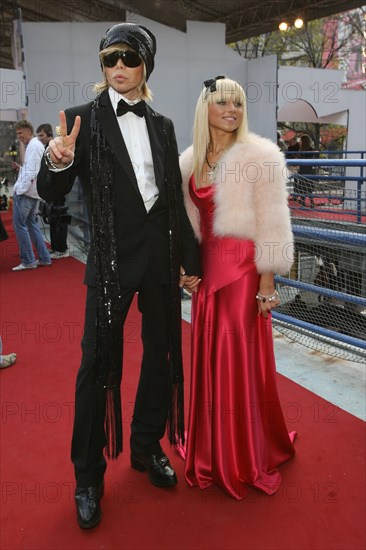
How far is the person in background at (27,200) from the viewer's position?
18.4ft

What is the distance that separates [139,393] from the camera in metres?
2.16

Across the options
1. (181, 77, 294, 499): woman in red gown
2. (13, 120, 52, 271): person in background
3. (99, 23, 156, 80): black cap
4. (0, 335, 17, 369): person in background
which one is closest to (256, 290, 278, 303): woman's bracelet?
(181, 77, 294, 499): woman in red gown

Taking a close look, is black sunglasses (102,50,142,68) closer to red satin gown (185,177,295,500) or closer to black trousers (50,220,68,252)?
red satin gown (185,177,295,500)

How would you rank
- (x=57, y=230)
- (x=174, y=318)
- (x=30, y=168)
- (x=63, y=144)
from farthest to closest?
(x=57, y=230), (x=30, y=168), (x=174, y=318), (x=63, y=144)

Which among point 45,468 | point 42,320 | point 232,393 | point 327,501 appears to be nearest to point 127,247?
point 232,393

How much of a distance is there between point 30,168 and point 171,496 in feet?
14.8

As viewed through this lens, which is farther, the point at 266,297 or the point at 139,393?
the point at 139,393

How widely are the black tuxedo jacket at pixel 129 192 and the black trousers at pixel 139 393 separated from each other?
79 millimetres

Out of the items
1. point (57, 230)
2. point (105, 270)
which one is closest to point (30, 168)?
point (57, 230)

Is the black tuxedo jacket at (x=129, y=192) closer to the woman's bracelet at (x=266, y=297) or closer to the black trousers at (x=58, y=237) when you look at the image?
the woman's bracelet at (x=266, y=297)

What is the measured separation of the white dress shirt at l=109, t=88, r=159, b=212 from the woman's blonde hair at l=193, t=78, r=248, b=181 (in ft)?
0.79

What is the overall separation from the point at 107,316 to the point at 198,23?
459 inches

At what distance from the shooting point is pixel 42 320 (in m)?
4.39

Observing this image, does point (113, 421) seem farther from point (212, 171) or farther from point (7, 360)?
point (7, 360)
